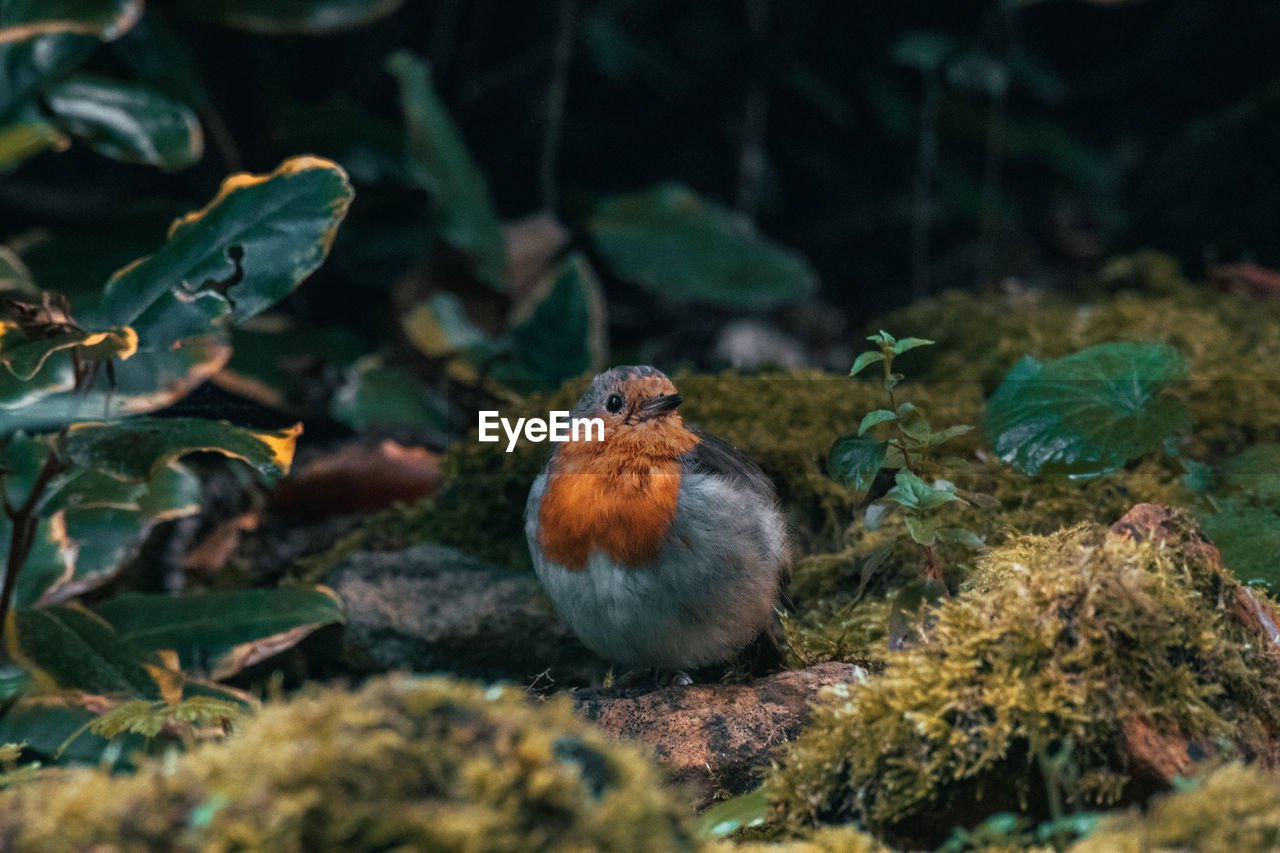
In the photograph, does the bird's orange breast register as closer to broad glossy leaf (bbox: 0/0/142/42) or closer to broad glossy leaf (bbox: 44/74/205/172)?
broad glossy leaf (bbox: 44/74/205/172)

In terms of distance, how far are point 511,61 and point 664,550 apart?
4.91m

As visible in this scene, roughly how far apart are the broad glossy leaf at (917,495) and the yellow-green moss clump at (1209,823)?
0.73 meters

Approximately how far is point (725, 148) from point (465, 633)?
4.60 metres

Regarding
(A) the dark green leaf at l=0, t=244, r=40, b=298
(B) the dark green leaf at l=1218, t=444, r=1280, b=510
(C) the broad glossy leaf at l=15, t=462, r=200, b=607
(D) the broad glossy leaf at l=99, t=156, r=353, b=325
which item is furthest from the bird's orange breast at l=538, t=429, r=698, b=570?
(A) the dark green leaf at l=0, t=244, r=40, b=298

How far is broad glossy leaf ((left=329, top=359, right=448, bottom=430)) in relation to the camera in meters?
4.50

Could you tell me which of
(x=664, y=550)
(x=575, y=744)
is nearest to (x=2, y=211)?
(x=664, y=550)

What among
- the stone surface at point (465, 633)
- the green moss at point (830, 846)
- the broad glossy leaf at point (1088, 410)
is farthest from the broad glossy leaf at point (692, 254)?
the green moss at point (830, 846)

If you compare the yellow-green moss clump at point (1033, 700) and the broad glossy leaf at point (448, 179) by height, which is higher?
the broad glossy leaf at point (448, 179)

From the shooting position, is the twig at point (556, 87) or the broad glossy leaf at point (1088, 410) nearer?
the broad glossy leaf at point (1088, 410)

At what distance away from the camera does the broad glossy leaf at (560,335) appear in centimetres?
441

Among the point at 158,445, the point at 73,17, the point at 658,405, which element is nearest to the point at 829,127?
the point at 73,17

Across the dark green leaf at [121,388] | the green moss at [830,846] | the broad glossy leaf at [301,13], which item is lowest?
the green moss at [830,846]

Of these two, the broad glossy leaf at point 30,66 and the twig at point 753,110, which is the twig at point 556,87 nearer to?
the twig at point 753,110

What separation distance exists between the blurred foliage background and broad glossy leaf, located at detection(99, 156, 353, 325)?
2.18 meters
